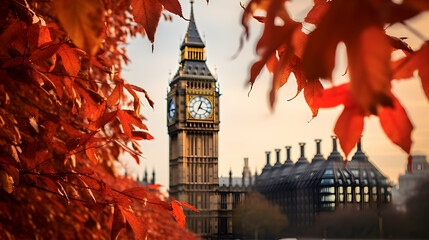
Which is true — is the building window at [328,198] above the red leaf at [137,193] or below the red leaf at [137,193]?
below

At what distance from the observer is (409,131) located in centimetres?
41

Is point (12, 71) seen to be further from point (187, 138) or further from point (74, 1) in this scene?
point (187, 138)

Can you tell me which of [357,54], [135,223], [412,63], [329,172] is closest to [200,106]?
[329,172]

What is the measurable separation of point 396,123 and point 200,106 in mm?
38699

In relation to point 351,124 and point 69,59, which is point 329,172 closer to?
point 69,59

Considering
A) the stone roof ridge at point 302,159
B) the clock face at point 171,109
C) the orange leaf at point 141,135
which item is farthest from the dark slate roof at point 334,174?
the orange leaf at point 141,135

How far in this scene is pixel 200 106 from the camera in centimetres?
3906

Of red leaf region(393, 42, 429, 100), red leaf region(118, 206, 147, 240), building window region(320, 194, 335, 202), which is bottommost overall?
building window region(320, 194, 335, 202)

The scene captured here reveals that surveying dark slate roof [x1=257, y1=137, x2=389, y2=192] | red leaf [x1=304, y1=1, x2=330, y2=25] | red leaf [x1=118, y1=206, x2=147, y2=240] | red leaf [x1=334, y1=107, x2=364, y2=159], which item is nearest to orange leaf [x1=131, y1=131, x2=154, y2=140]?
red leaf [x1=118, y1=206, x2=147, y2=240]

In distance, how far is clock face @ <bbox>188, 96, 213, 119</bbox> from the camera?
127ft

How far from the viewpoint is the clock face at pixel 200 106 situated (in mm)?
38781

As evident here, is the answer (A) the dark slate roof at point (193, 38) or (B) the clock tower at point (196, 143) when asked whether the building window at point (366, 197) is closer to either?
(B) the clock tower at point (196, 143)

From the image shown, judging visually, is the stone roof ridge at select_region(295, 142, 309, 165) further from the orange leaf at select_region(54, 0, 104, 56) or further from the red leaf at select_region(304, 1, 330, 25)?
the orange leaf at select_region(54, 0, 104, 56)

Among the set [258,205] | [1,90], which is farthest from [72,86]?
[258,205]
